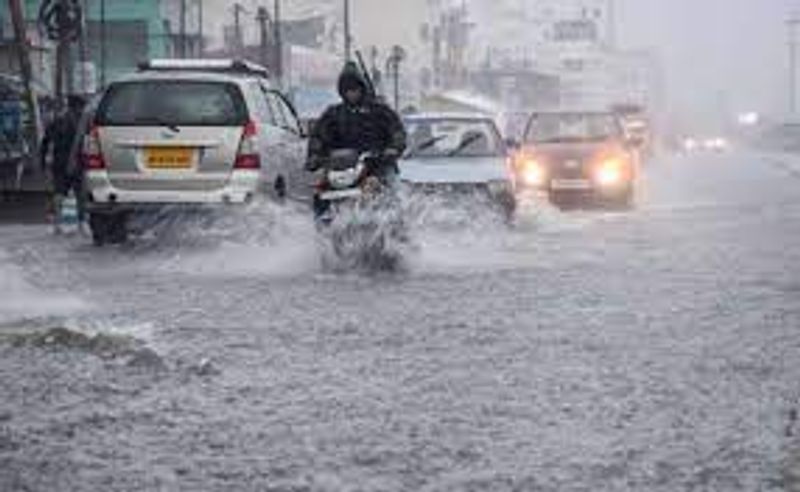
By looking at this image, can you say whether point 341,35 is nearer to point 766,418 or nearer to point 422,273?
point 422,273

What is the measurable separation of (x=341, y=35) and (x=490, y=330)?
8057 centimetres

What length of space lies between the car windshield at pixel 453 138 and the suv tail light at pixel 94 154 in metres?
4.73

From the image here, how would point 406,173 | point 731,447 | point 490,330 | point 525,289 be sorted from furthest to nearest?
point 406,173 < point 525,289 < point 490,330 < point 731,447

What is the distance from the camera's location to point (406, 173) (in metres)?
18.7

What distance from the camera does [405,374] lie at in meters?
7.78

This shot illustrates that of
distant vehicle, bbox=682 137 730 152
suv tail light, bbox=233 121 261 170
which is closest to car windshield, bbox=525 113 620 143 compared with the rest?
suv tail light, bbox=233 121 261 170

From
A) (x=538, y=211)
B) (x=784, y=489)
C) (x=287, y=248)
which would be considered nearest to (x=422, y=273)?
(x=287, y=248)

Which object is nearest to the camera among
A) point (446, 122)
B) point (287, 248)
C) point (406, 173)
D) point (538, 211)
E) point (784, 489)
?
point (784, 489)

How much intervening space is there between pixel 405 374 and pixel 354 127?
6.75 m

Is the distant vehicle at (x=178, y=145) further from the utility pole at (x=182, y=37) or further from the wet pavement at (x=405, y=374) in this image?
the utility pole at (x=182, y=37)

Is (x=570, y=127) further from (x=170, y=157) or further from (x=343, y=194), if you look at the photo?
(x=343, y=194)

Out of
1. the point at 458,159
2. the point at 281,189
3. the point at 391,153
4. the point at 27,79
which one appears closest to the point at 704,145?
the point at 27,79

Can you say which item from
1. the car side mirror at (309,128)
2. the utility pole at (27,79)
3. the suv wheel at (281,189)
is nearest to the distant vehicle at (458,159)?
the car side mirror at (309,128)

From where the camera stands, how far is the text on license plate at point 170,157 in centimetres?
1570
